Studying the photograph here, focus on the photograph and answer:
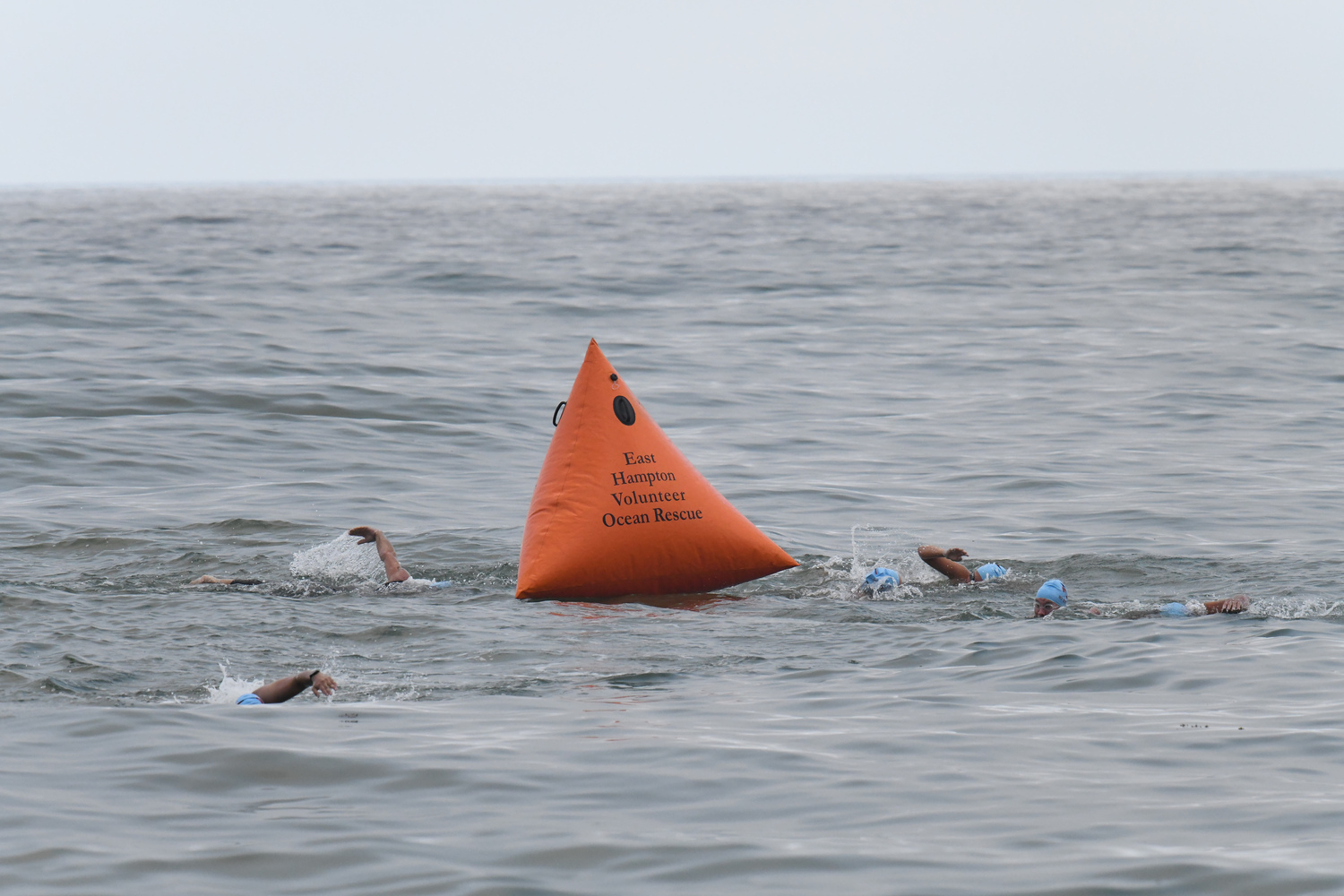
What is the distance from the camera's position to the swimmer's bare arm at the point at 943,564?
9180 millimetres

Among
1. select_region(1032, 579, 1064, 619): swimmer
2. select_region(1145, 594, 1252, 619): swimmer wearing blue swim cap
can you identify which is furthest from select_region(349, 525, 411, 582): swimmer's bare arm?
select_region(1145, 594, 1252, 619): swimmer wearing blue swim cap

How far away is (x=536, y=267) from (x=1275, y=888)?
34.4 meters

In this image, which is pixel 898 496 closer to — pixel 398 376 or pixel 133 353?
pixel 398 376

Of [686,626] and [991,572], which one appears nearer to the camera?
[686,626]

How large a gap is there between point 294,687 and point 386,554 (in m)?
2.81

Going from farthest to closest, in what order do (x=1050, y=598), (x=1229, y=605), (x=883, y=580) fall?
(x=883, y=580)
(x=1050, y=598)
(x=1229, y=605)

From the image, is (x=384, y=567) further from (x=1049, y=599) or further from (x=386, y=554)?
(x=1049, y=599)

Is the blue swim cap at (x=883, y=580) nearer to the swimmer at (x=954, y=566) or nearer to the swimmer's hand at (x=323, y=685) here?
the swimmer at (x=954, y=566)

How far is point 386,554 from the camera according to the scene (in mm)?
9273

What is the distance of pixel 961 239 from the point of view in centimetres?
5178

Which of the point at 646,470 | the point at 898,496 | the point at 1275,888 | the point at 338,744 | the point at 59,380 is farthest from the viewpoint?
the point at 59,380

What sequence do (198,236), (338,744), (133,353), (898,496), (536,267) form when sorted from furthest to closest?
(198,236) < (536,267) < (133,353) < (898,496) < (338,744)

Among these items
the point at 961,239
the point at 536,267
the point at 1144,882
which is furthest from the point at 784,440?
the point at 961,239

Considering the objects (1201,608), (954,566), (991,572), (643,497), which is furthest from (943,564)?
(643,497)
